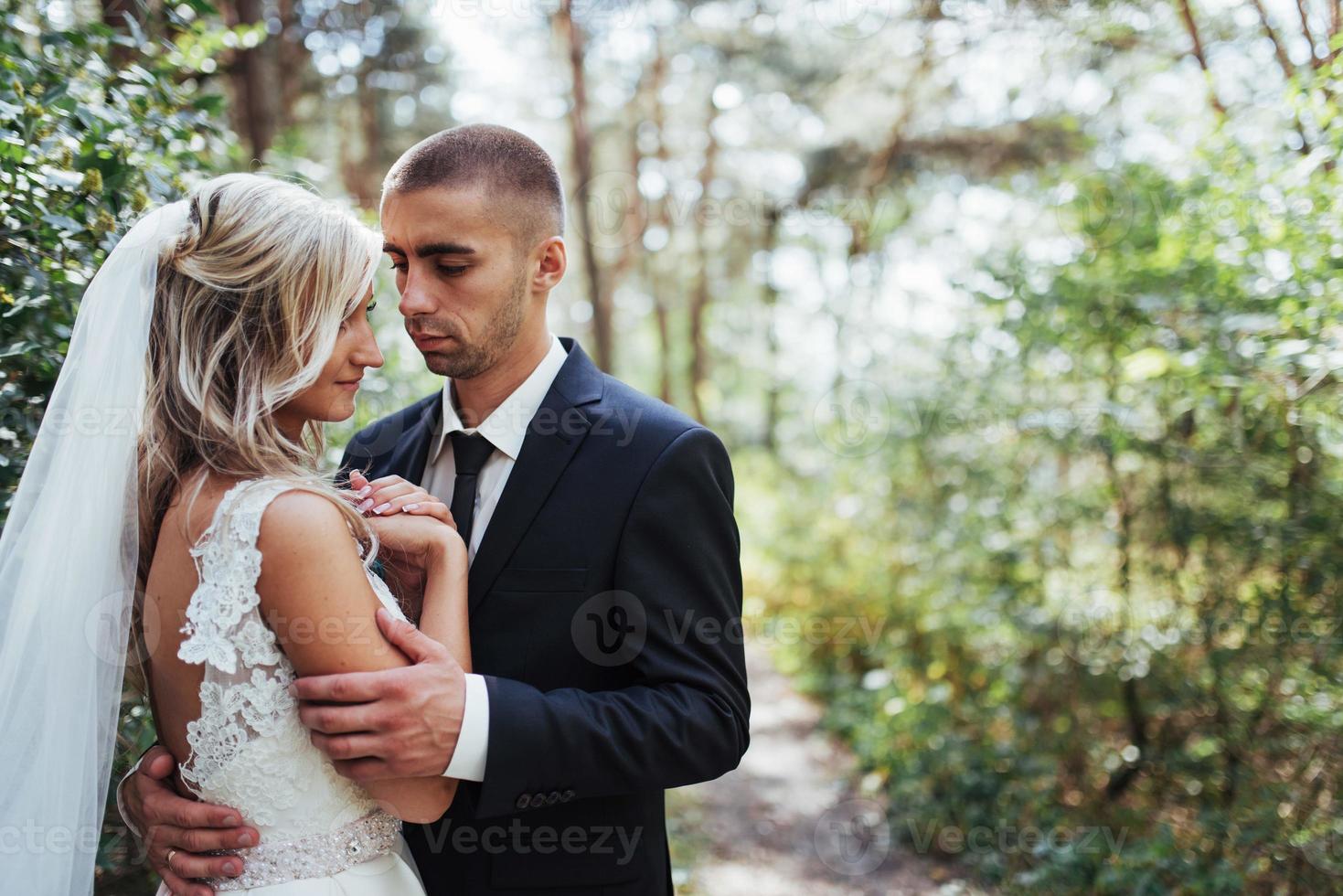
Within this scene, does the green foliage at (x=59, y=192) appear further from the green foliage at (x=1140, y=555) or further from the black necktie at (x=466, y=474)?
the green foliage at (x=1140, y=555)

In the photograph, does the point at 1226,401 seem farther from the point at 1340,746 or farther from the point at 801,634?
the point at 801,634

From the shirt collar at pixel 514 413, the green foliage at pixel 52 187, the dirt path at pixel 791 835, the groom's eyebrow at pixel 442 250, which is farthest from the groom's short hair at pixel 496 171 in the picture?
the dirt path at pixel 791 835

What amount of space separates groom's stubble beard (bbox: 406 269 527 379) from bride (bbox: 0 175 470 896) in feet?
0.92

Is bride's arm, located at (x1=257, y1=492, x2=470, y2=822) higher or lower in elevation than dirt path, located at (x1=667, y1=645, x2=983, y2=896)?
higher

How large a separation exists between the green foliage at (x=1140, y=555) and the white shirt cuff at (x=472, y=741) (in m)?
3.22

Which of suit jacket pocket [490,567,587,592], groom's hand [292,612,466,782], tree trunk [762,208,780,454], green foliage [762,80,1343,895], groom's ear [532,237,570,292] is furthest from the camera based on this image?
tree trunk [762,208,780,454]

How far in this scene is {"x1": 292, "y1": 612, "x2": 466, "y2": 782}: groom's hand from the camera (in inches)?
62.7

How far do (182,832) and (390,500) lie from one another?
2.30 ft

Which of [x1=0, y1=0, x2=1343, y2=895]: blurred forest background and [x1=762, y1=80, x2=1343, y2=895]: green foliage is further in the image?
[x1=762, y1=80, x2=1343, y2=895]: green foliage

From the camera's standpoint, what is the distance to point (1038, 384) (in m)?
5.83

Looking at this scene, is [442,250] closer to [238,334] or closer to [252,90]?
[238,334]

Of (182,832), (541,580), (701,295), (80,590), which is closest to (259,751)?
(182,832)

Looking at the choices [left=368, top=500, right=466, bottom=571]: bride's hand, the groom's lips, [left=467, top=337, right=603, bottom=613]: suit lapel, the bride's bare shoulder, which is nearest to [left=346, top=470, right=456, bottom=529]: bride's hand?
[left=368, top=500, right=466, bottom=571]: bride's hand

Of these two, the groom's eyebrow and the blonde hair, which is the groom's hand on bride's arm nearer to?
the blonde hair
